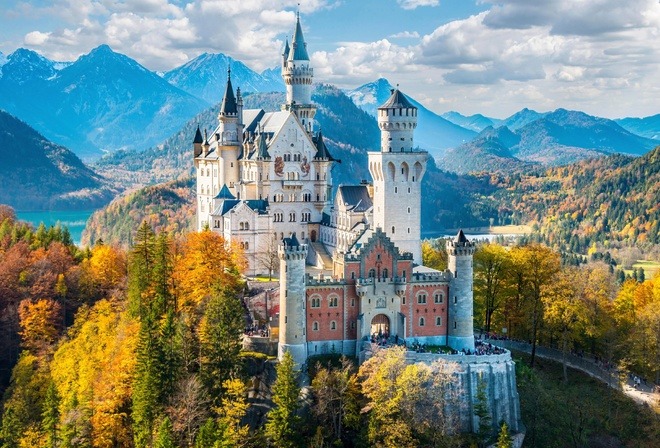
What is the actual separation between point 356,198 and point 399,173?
46.8 feet

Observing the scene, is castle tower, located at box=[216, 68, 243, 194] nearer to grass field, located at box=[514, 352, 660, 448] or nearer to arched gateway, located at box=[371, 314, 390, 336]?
arched gateway, located at box=[371, 314, 390, 336]

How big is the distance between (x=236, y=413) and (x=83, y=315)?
98.6 ft

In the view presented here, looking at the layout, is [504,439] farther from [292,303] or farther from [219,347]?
[219,347]

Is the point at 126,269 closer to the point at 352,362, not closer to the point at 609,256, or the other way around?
the point at 352,362

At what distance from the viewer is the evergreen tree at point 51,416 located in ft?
219

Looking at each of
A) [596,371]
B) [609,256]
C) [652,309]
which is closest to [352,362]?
[596,371]

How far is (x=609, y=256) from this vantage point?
175250 mm

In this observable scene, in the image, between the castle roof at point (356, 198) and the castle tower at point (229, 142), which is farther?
the castle tower at point (229, 142)

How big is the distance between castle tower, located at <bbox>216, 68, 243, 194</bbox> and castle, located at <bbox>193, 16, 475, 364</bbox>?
0.44 feet

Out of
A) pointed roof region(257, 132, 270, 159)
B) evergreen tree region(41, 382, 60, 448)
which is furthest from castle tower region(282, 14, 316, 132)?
evergreen tree region(41, 382, 60, 448)

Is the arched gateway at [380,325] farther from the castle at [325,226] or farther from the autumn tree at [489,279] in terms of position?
the autumn tree at [489,279]

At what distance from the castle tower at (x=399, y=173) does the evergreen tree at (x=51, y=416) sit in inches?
1364

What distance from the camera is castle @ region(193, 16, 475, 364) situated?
71.0m

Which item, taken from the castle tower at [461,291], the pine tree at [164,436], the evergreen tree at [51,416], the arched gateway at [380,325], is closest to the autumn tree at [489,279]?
the castle tower at [461,291]
